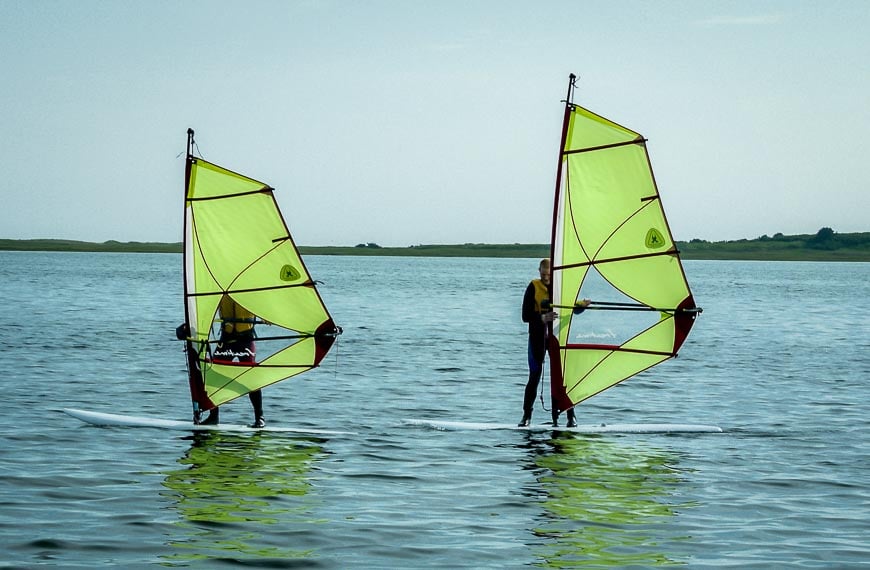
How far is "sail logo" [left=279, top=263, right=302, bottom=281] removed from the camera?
57.0 feet

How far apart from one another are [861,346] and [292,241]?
2893 cm

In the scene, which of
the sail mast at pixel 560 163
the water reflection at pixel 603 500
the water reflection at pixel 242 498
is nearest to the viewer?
the water reflection at pixel 242 498

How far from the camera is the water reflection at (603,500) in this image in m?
11.1

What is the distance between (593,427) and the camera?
1847cm

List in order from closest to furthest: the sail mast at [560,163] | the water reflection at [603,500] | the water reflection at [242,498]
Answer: the water reflection at [242,498] < the water reflection at [603,500] < the sail mast at [560,163]

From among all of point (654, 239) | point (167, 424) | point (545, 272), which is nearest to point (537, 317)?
point (545, 272)

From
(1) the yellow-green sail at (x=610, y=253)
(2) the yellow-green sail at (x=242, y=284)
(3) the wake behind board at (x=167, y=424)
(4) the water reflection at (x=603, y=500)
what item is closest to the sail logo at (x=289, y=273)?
(2) the yellow-green sail at (x=242, y=284)

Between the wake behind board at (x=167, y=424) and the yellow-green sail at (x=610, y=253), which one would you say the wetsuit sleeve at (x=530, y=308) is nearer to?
the yellow-green sail at (x=610, y=253)

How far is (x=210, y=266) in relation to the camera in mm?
17297

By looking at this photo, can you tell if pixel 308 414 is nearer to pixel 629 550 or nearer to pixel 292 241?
pixel 292 241

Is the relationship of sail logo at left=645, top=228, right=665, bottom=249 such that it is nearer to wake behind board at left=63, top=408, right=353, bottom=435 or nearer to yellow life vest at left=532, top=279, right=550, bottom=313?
yellow life vest at left=532, top=279, right=550, bottom=313

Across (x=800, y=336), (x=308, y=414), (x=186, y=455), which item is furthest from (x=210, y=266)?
(x=800, y=336)

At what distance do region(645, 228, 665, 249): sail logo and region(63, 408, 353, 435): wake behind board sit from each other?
5.79m

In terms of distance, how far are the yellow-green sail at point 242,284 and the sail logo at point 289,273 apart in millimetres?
16
